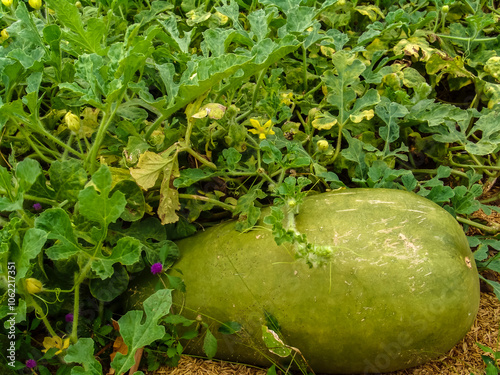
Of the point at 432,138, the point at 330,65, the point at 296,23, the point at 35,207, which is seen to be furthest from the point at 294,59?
the point at 35,207

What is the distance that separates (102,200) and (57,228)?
0.16m

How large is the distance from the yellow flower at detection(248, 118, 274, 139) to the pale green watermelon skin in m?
0.32

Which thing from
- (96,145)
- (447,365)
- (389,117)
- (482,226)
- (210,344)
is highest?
(96,145)

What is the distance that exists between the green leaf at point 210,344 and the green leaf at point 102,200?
506 mm

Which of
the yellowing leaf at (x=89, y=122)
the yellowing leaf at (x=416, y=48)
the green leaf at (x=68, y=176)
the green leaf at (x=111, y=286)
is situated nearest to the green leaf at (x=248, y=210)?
the green leaf at (x=111, y=286)

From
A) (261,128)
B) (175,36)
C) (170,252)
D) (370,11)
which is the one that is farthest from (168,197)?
(370,11)

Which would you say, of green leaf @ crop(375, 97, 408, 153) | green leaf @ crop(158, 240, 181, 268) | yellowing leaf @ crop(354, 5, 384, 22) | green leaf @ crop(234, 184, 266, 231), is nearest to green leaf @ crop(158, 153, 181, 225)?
green leaf @ crop(158, 240, 181, 268)

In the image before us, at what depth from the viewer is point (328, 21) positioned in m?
2.49

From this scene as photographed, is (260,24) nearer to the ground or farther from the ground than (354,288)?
farther from the ground

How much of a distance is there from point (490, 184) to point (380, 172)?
64cm

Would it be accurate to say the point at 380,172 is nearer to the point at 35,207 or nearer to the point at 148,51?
the point at 148,51

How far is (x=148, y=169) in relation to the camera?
156cm

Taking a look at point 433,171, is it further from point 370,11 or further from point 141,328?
point 141,328

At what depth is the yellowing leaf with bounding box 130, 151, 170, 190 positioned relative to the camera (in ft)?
5.04
